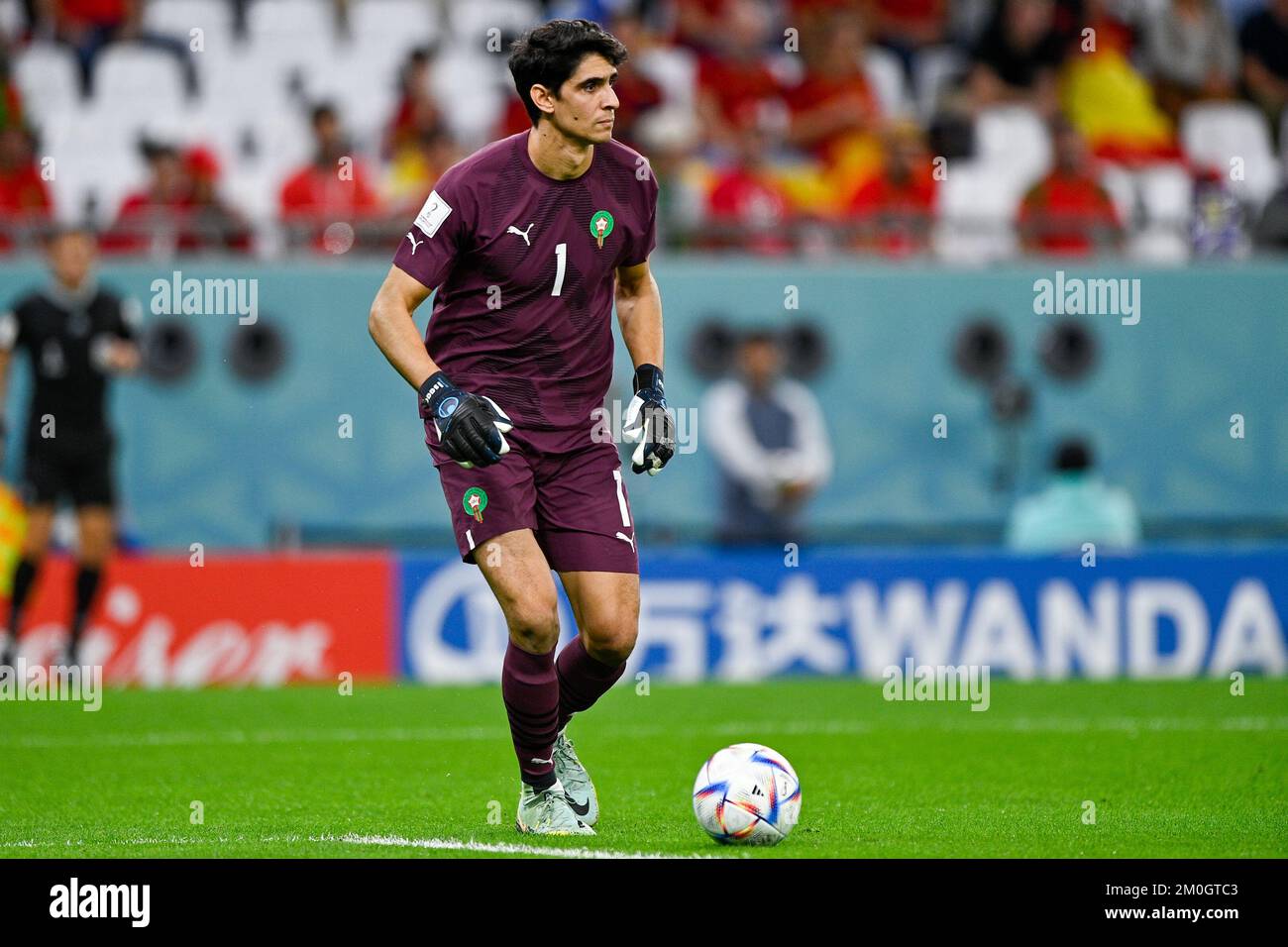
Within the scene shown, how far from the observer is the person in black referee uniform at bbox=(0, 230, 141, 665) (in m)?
12.9

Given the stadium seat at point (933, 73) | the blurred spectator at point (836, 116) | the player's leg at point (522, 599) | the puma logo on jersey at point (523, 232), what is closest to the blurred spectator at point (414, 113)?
the blurred spectator at point (836, 116)

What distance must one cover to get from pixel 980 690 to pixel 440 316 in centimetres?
662

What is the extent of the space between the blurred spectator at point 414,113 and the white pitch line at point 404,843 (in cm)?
1028

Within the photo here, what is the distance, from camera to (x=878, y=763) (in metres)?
9.13

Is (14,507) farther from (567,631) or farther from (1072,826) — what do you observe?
(1072,826)

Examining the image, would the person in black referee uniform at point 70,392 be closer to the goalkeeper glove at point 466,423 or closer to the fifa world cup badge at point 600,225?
the fifa world cup badge at point 600,225

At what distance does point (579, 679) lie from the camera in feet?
23.5

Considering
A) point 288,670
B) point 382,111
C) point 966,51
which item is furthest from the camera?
point 966,51

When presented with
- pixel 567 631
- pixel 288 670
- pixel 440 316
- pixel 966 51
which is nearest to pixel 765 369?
pixel 567 631

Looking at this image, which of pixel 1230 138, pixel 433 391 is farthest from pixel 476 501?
pixel 1230 138

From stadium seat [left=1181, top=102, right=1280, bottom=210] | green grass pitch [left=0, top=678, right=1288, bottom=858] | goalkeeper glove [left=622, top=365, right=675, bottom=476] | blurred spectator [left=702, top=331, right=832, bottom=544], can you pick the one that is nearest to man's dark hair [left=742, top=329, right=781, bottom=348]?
blurred spectator [left=702, top=331, right=832, bottom=544]

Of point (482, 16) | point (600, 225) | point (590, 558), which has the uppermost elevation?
point (482, 16)

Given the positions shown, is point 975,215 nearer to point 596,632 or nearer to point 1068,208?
point 1068,208

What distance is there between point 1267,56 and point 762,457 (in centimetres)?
673
